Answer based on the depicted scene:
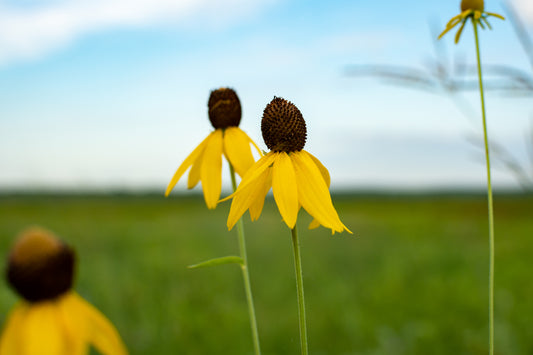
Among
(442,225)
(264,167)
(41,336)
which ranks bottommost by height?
(442,225)

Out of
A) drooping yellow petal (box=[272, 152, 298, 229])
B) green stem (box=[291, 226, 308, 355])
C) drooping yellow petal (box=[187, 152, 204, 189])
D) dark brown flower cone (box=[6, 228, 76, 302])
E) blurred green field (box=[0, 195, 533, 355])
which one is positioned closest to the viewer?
green stem (box=[291, 226, 308, 355])

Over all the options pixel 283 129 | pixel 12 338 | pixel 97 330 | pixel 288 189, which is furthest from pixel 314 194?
pixel 12 338

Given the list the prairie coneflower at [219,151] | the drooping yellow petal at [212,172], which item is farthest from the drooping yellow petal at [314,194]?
the drooping yellow petal at [212,172]

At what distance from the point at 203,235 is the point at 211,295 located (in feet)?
10.5

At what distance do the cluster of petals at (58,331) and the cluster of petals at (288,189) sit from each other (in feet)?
1.33

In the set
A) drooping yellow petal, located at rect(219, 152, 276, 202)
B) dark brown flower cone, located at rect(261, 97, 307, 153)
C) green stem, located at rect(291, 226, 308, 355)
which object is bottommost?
green stem, located at rect(291, 226, 308, 355)

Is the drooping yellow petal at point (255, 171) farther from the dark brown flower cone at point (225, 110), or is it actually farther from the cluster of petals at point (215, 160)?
the dark brown flower cone at point (225, 110)

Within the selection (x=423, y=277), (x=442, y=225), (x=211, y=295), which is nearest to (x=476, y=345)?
(x=423, y=277)

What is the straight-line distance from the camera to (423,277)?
6.20 metres

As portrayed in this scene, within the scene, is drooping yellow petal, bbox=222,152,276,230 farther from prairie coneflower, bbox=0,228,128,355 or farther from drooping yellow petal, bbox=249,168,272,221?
prairie coneflower, bbox=0,228,128,355

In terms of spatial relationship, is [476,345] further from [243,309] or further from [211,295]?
[211,295]

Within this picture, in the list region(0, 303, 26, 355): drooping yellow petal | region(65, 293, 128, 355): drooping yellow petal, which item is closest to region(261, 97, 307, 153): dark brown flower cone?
region(65, 293, 128, 355): drooping yellow petal

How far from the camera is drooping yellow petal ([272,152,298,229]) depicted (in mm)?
985

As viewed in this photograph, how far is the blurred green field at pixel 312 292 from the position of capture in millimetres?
4230
